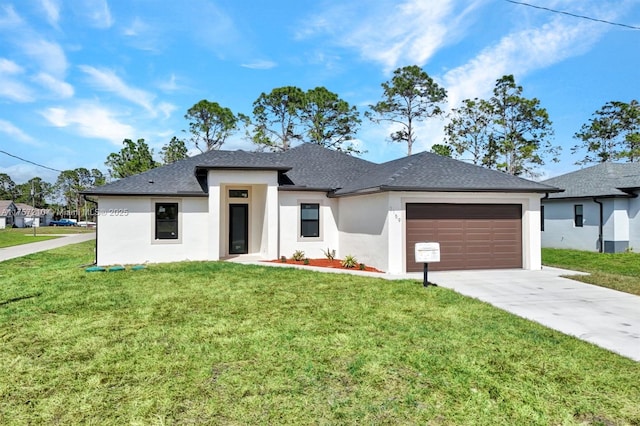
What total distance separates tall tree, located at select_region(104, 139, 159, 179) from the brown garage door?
104ft

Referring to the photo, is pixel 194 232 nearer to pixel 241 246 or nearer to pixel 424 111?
pixel 241 246

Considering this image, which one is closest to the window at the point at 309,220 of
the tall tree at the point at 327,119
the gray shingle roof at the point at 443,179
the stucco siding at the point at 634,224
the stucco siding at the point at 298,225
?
the stucco siding at the point at 298,225

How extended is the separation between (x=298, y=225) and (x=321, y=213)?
42.7 inches

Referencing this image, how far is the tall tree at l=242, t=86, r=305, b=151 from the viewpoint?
107 ft

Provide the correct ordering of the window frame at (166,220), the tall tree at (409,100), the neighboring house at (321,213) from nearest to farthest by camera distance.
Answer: the neighboring house at (321,213)
the window frame at (166,220)
the tall tree at (409,100)

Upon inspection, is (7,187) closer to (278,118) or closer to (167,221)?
(278,118)

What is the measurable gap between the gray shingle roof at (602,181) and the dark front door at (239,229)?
1672cm

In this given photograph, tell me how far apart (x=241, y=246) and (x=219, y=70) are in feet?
26.6

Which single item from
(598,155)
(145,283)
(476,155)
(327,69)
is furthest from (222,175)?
(598,155)

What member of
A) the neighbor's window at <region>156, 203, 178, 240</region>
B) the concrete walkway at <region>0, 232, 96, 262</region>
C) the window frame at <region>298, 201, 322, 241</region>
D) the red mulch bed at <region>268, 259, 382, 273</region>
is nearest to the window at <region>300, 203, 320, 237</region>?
the window frame at <region>298, 201, 322, 241</region>

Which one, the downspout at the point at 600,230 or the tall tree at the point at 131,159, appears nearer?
the downspout at the point at 600,230

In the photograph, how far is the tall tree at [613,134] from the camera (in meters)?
31.7

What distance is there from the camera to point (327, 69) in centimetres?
1917

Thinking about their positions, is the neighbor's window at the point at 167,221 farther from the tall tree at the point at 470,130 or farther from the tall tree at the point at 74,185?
the tall tree at the point at 74,185
